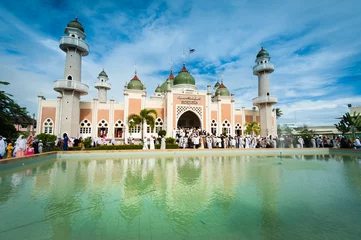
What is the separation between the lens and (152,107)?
2392 cm

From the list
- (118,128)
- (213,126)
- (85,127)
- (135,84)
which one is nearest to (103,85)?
(135,84)

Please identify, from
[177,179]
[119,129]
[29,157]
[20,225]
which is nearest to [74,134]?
[119,129]

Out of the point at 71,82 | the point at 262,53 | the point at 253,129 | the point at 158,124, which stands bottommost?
the point at 253,129

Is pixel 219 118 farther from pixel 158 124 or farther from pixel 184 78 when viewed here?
pixel 158 124

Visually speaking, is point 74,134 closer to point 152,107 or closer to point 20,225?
point 152,107

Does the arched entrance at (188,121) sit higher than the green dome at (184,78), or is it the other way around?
the green dome at (184,78)

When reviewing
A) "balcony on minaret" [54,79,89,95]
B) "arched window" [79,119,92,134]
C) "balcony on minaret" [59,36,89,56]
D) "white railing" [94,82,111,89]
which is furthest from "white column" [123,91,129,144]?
"white railing" [94,82,111,89]

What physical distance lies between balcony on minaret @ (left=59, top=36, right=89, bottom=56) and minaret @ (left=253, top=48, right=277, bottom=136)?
829 inches

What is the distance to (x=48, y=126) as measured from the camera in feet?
67.7

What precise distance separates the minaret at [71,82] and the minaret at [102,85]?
970 centimetres

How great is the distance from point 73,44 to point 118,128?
9967 mm

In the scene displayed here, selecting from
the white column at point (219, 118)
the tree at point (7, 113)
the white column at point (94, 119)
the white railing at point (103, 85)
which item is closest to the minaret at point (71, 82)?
the white column at point (94, 119)

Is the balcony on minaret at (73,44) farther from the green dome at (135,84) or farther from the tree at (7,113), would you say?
the tree at (7,113)

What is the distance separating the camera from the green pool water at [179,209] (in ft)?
8.05
